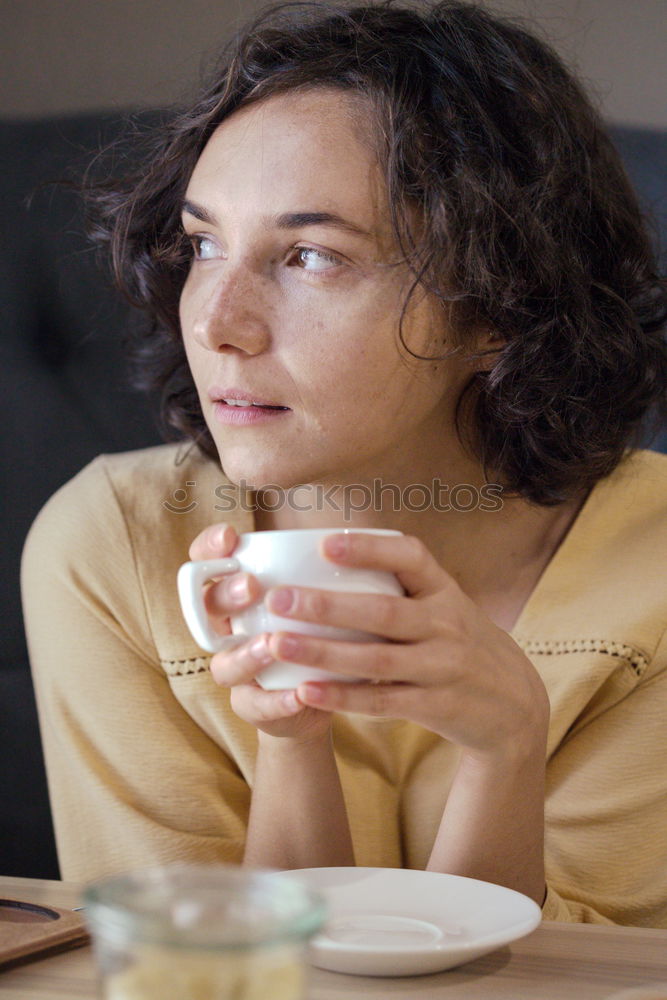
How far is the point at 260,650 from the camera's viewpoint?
0.62 metres

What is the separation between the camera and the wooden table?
55cm

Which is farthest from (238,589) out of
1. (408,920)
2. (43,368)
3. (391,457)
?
(43,368)

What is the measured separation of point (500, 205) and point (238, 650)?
58 cm

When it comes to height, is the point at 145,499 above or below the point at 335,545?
below

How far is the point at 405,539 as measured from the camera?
64 cm

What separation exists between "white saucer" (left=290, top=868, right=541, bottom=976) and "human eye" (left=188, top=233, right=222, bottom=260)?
2.04ft

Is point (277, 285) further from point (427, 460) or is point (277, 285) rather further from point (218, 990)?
point (218, 990)

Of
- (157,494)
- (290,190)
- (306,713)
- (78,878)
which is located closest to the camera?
(306,713)

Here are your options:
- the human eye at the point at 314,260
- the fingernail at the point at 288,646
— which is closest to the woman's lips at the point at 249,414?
the human eye at the point at 314,260

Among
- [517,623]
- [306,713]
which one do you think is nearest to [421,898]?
[306,713]

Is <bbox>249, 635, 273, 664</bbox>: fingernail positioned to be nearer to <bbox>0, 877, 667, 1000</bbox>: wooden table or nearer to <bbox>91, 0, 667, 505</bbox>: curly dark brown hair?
<bbox>0, 877, 667, 1000</bbox>: wooden table

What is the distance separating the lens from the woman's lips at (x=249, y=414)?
0.94 metres

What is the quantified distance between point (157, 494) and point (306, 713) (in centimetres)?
46

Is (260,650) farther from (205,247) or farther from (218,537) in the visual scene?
(205,247)
